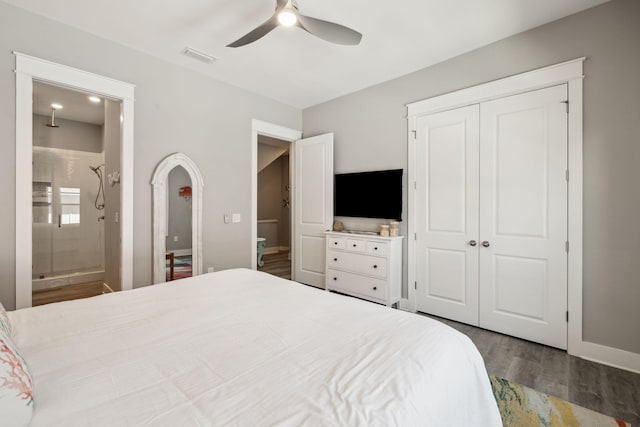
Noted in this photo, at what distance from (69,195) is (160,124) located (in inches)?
119

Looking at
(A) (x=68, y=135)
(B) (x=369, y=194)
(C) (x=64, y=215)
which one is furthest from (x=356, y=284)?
(A) (x=68, y=135)

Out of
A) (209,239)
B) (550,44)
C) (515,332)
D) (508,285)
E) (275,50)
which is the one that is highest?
(275,50)

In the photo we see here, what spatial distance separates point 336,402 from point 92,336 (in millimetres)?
1099

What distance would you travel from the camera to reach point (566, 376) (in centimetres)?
210

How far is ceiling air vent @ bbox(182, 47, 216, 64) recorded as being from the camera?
2914 mm

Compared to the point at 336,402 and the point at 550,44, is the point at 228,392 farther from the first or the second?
the point at 550,44

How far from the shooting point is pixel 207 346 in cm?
Answer: 117

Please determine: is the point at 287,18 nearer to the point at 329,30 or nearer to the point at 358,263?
the point at 329,30

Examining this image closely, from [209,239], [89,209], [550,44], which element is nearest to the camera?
[550,44]

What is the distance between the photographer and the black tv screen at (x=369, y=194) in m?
3.43

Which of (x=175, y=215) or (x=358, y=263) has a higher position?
(x=175, y=215)

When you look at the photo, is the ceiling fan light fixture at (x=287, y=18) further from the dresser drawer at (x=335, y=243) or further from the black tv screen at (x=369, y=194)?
the dresser drawer at (x=335, y=243)

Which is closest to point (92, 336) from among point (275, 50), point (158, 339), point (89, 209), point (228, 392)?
point (158, 339)

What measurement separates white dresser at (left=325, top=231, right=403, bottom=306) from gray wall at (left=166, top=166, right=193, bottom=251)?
1.72 m
